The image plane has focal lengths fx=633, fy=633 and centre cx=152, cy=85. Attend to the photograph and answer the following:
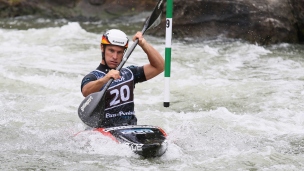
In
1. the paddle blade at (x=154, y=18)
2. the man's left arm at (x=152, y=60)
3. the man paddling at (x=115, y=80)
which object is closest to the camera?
the man paddling at (x=115, y=80)

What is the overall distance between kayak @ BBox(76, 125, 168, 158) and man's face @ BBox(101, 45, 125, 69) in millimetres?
589

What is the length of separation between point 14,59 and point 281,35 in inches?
196

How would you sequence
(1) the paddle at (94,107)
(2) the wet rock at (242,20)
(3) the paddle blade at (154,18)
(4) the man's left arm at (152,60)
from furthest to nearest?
1. (2) the wet rock at (242,20)
2. (3) the paddle blade at (154,18)
3. (4) the man's left arm at (152,60)
4. (1) the paddle at (94,107)

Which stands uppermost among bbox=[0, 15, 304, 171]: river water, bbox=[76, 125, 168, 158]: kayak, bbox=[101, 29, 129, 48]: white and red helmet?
bbox=[101, 29, 129, 48]: white and red helmet

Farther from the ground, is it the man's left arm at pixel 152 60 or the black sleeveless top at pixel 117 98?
the man's left arm at pixel 152 60

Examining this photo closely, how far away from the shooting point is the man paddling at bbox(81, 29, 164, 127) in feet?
18.8

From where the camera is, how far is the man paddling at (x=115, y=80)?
5723mm

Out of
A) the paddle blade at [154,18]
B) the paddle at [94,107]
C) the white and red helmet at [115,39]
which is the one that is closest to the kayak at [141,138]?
the paddle at [94,107]

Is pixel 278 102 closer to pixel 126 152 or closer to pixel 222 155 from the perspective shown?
pixel 222 155

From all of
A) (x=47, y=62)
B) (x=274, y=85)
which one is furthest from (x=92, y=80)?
(x=47, y=62)

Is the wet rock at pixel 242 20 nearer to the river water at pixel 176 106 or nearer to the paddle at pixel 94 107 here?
the river water at pixel 176 106

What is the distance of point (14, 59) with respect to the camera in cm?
1051

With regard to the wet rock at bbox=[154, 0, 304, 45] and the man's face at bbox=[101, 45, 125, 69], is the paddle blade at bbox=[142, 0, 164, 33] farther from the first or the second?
the wet rock at bbox=[154, 0, 304, 45]

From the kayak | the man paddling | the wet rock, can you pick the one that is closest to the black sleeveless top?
the man paddling
